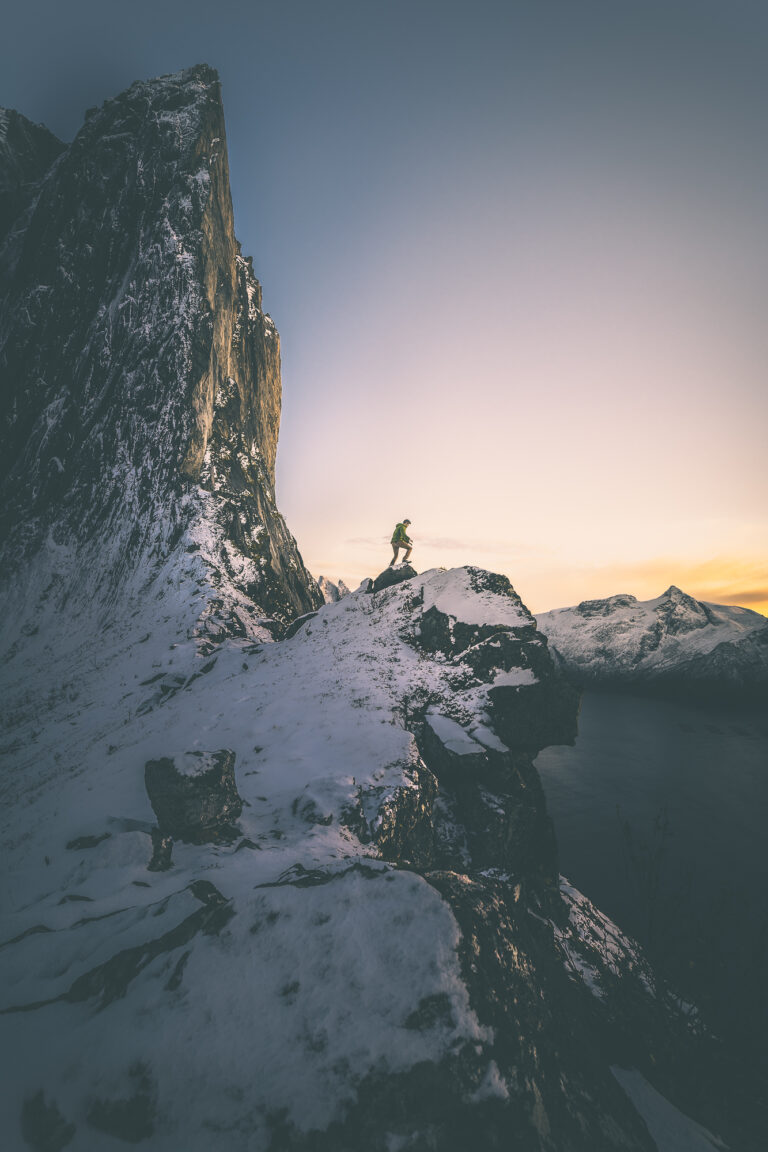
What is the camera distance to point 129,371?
30.5 meters

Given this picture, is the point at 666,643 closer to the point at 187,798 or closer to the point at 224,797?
the point at 224,797

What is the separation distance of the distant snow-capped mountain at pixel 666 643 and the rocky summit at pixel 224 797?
222ft

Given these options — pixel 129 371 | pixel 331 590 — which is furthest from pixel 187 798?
pixel 331 590

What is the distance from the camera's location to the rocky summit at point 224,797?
3.01m

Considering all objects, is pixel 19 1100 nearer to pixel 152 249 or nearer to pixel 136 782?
pixel 136 782

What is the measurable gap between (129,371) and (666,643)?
87.8m

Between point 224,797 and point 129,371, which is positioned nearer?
point 224,797

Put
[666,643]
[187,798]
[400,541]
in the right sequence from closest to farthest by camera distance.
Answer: [187,798], [400,541], [666,643]

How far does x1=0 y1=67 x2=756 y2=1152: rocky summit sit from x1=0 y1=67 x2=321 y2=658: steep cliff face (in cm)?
23

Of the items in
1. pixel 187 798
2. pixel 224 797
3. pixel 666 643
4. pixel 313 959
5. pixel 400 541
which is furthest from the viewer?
pixel 666 643

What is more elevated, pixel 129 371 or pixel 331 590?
pixel 129 371

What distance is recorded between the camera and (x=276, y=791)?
389 inches

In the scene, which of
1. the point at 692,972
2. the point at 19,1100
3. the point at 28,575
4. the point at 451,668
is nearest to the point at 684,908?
the point at 692,972

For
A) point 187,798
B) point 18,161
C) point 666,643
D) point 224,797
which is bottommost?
point 666,643
